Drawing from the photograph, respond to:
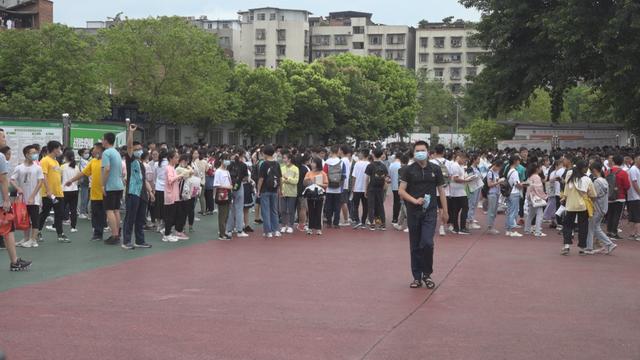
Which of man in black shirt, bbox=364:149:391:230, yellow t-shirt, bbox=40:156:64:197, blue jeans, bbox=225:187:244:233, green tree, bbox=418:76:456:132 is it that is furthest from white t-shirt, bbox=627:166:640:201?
green tree, bbox=418:76:456:132

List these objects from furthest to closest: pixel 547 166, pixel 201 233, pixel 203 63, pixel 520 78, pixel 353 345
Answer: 1. pixel 203 63
2. pixel 520 78
3. pixel 547 166
4. pixel 201 233
5. pixel 353 345

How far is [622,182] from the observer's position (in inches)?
606

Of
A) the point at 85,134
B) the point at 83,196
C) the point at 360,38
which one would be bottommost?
the point at 83,196

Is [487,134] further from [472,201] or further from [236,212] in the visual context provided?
[236,212]

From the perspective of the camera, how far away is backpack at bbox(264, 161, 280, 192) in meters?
14.5

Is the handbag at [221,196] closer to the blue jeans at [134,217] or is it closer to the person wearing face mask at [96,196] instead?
the blue jeans at [134,217]

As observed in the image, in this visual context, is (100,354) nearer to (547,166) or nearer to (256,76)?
(547,166)

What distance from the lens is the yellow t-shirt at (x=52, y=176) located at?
1316cm

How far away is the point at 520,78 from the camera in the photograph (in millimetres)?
30297

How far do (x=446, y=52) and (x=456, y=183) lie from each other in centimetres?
10378

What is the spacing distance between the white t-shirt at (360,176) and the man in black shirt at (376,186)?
24cm

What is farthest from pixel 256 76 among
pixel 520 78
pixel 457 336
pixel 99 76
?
pixel 457 336

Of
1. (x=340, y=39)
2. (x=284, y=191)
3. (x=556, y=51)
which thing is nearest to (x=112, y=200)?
(x=284, y=191)

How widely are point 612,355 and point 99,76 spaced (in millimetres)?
34793
